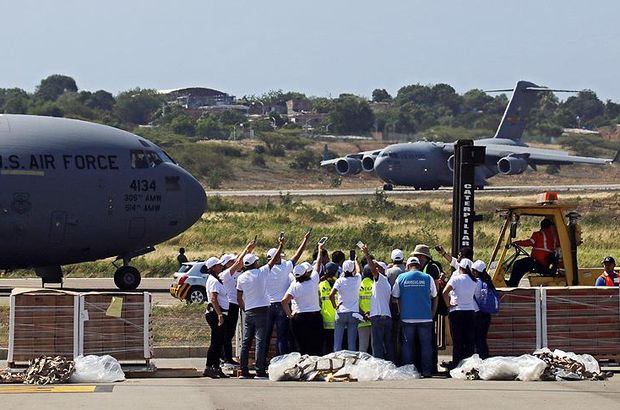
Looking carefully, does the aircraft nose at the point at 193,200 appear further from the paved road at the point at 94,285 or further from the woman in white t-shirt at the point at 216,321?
the woman in white t-shirt at the point at 216,321

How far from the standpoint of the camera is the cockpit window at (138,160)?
31.2 m

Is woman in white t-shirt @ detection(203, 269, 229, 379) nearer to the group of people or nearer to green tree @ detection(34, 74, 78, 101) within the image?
the group of people

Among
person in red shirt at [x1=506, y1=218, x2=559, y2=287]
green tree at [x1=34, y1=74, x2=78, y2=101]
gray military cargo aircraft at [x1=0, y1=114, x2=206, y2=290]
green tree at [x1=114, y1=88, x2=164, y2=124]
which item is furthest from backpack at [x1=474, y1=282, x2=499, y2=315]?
green tree at [x1=34, y1=74, x2=78, y2=101]

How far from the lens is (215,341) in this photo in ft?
61.1

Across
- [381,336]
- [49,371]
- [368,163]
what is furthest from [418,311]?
[368,163]

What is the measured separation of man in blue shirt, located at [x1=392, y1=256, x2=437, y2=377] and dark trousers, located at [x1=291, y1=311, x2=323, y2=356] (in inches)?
Answer: 45.4

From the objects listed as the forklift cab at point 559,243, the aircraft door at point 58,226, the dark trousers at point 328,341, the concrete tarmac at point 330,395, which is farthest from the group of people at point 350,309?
the aircraft door at point 58,226

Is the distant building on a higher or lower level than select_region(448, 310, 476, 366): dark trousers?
higher

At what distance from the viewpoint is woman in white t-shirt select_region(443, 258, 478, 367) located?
739 inches

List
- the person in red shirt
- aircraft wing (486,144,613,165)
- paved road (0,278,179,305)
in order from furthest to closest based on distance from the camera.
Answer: aircraft wing (486,144,613,165)
paved road (0,278,179,305)
the person in red shirt

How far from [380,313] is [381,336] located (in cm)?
32

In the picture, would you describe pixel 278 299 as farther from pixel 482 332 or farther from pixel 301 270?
pixel 482 332

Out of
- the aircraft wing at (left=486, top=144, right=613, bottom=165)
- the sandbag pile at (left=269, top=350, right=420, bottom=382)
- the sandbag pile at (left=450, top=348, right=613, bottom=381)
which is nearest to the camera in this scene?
the sandbag pile at (left=450, top=348, right=613, bottom=381)

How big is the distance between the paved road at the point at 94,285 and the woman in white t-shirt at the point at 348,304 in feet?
34.8
